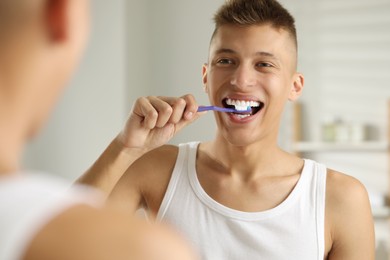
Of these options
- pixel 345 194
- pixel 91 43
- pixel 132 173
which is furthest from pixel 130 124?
pixel 91 43

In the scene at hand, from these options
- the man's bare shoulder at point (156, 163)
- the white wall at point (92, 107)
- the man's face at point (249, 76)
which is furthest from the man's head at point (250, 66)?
the white wall at point (92, 107)

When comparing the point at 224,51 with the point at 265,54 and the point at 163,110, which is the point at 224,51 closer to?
the point at 265,54

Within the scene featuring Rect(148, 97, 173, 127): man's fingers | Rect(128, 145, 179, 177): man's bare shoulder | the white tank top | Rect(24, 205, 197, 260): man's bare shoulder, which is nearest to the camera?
Rect(24, 205, 197, 260): man's bare shoulder

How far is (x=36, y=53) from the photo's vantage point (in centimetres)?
29

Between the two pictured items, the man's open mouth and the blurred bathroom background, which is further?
the blurred bathroom background

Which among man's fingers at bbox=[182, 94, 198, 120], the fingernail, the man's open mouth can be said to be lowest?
the man's open mouth

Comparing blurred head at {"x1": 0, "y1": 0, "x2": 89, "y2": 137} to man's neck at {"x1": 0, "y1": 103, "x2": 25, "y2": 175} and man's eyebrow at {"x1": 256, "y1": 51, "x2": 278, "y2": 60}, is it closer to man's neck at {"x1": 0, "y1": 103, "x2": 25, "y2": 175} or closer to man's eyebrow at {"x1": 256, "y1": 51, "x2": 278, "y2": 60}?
man's neck at {"x1": 0, "y1": 103, "x2": 25, "y2": 175}

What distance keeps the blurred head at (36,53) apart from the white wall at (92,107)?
2.90 metres

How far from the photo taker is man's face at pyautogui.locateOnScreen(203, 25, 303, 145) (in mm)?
1357

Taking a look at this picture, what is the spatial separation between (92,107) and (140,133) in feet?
7.35

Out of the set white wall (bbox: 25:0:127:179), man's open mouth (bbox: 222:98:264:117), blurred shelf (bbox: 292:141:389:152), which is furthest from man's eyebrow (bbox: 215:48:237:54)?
blurred shelf (bbox: 292:141:389:152)

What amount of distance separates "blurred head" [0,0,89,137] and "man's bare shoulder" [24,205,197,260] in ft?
0.19

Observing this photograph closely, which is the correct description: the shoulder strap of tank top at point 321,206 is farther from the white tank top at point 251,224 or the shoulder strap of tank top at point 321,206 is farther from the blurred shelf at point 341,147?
the blurred shelf at point 341,147

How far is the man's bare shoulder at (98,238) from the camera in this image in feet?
0.85
